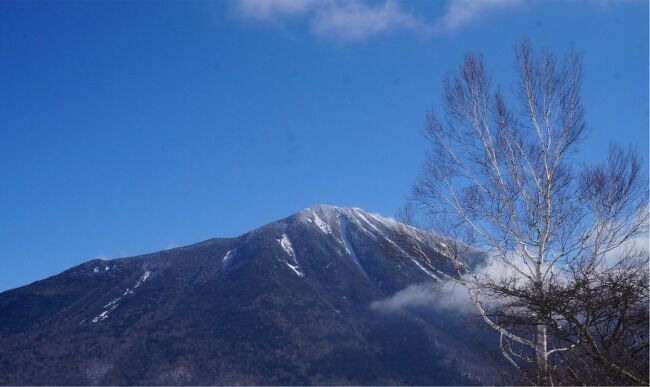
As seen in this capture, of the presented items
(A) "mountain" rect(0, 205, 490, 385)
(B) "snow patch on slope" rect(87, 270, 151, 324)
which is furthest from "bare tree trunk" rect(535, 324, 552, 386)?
(B) "snow patch on slope" rect(87, 270, 151, 324)

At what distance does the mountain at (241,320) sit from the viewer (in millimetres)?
120688

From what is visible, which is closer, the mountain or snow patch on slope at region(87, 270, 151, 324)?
the mountain

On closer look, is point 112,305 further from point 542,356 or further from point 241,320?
point 542,356

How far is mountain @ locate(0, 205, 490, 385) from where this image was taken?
396 ft

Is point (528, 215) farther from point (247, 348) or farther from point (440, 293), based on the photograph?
point (247, 348)

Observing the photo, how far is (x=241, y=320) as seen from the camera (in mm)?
139750

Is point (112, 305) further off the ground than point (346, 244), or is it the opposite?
point (346, 244)

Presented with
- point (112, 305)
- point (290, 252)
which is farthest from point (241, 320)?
point (112, 305)

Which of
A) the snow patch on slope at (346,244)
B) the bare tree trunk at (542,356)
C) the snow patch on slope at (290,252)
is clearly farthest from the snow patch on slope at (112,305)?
the bare tree trunk at (542,356)

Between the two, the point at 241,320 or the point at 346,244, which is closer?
the point at 241,320

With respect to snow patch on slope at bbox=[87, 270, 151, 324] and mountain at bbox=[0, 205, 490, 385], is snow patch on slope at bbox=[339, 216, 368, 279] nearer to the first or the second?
mountain at bbox=[0, 205, 490, 385]

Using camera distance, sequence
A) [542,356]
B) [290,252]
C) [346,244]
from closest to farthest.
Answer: [542,356] < [290,252] < [346,244]

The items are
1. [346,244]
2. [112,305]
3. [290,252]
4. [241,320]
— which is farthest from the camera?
[346,244]

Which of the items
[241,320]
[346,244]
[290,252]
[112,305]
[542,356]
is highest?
[346,244]
